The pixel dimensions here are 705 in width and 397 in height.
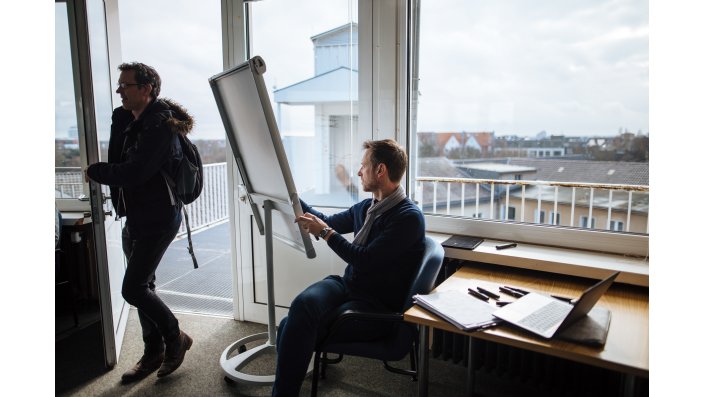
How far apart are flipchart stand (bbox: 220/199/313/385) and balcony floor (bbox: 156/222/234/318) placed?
634 mm

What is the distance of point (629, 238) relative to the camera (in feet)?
6.87

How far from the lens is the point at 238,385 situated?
90.0 inches

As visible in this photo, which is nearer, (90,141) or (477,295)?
(477,295)

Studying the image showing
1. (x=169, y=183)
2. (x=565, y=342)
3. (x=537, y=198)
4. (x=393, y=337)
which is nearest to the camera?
(x=565, y=342)

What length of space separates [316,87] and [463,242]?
4.11ft

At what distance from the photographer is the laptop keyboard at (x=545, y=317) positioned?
1.41m

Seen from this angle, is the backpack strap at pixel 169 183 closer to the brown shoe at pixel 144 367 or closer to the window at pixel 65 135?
the brown shoe at pixel 144 367

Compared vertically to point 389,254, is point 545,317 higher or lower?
lower

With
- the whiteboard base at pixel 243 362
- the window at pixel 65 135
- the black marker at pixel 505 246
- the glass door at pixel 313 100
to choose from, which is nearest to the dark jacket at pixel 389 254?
the black marker at pixel 505 246

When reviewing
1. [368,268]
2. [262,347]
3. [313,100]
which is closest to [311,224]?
[368,268]

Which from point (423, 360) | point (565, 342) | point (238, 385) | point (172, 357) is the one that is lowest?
point (238, 385)

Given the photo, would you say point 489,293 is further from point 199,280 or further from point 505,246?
point 199,280

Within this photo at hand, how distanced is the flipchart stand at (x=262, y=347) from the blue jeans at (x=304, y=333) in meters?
0.41
